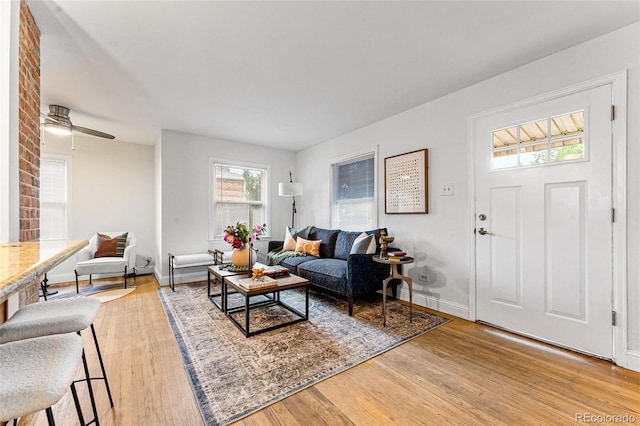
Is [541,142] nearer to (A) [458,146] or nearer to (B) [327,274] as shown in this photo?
(A) [458,146]

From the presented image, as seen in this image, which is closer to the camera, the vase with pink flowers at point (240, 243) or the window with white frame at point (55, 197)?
the vase with pink flowers at point (240, 243)

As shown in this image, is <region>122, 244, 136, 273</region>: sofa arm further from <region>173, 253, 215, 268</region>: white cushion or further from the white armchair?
<region>173, 253, 215, 268</region>: white cushion

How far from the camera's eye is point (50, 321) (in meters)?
1.16

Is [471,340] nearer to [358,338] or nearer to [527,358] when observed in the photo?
[527,358]

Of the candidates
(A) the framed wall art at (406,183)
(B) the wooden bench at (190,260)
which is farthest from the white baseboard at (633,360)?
(B) the wooden bench at (190,260)

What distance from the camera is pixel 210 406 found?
5.03 feet

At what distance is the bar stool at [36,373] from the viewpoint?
63cm

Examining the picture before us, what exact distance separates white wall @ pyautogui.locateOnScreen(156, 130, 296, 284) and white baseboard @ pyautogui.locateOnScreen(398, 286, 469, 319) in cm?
314

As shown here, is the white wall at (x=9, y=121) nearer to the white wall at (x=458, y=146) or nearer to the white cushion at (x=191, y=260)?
the white cushion at (x=191, y=260)

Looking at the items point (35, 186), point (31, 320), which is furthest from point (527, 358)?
point (35, 186)

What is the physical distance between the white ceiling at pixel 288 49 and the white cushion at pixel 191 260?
6.78 ft

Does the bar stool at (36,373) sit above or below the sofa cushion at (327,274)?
above

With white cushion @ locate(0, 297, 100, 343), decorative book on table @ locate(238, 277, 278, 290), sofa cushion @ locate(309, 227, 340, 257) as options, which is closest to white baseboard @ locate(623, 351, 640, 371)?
decorative book on table @ locate(238, 277, 278, 290)

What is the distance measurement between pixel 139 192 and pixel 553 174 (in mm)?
6125
